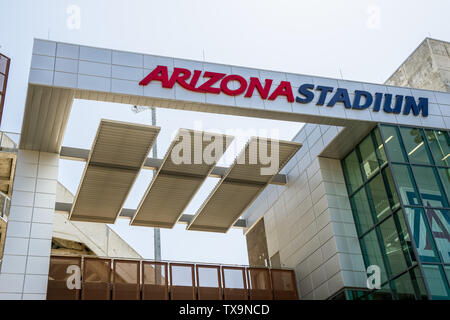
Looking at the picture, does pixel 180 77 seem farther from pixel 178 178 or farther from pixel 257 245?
pixel 257 245

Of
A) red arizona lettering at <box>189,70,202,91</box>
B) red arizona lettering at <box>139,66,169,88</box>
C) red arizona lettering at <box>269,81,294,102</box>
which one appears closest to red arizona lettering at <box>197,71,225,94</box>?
red arizona lettering at <box>189,70,202,91</box>

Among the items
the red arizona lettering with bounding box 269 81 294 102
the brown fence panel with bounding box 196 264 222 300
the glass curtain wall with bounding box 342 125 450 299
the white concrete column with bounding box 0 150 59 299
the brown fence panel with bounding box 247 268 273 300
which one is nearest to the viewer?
the white concrete column with bounding box 0 150 59 299

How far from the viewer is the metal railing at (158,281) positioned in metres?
16.2

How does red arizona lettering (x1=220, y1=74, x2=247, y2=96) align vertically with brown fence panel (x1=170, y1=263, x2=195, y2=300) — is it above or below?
above

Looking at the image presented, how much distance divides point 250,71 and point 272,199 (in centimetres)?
754

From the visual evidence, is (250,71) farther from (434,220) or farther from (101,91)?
(434,220)

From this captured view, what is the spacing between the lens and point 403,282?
15.6 metres

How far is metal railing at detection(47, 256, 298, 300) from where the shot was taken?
16.2 metres

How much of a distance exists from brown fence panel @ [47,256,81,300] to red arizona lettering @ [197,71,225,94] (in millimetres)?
6312

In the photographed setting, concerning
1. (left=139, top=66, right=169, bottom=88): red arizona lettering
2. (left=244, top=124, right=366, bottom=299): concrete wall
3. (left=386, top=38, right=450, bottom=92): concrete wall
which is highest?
(left=386, top=38, right=450, bottom=92): concrete wall

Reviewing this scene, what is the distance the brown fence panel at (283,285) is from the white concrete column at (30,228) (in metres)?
7.91

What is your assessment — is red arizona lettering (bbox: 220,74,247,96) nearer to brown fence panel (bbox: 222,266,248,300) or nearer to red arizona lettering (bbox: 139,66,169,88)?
red arizona lettering (bbox: 139,66,169,88)

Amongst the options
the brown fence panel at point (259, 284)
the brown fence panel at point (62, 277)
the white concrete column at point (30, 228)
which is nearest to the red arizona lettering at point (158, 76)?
the white concrete column at point (30, 228)

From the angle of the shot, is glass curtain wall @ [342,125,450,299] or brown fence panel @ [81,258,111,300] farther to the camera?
brown fence panel @ [81,258,111,300]
